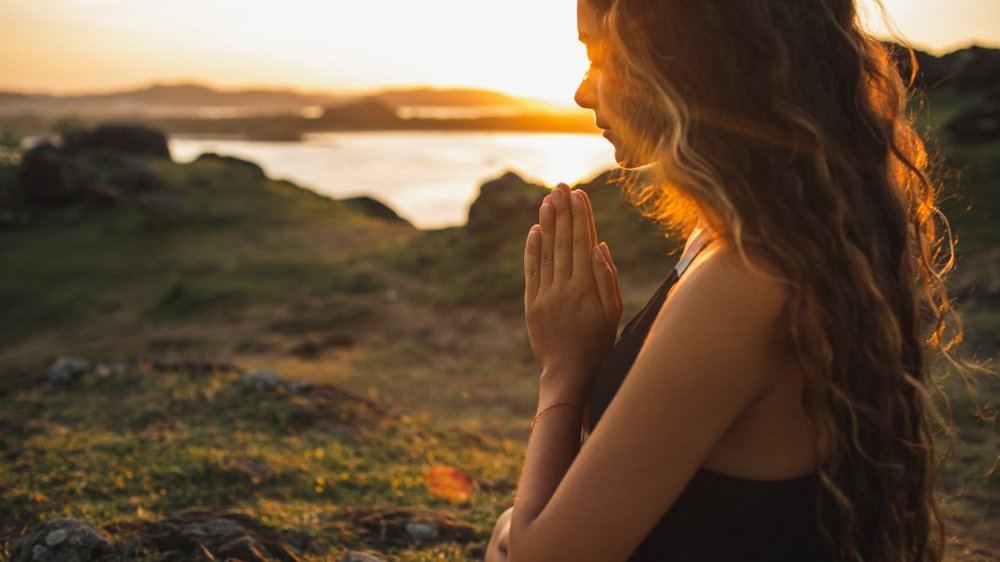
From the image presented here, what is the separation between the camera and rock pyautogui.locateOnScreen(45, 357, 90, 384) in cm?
795

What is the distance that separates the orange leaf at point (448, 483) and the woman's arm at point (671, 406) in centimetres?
371

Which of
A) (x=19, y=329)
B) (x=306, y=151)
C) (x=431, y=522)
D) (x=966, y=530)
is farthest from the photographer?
(x=306, y=151)

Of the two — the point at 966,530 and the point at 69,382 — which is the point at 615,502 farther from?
the point at 69,382

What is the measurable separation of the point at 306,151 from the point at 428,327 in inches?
1906

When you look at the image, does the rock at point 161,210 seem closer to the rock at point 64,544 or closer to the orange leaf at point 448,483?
the orange leaf at point 448,483

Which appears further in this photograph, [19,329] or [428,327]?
[19,329]

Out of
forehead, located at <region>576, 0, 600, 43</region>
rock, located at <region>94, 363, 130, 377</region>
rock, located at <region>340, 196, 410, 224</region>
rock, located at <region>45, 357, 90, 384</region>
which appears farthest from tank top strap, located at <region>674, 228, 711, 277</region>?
rock, located at <region>340, 196, 410, 224</region>

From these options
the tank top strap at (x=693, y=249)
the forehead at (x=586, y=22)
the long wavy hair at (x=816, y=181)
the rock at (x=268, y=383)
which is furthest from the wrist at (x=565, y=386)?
the rock at (x=268, y=383)

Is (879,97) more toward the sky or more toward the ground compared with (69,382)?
more toward the sky

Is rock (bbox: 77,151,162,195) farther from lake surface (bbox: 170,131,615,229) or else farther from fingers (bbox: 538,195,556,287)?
fingers (bbox: 538,195,556,287)

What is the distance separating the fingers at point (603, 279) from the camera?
6.71ft

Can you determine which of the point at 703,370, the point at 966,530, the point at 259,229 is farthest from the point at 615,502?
the point at 259,229

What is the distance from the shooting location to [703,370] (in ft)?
4.74

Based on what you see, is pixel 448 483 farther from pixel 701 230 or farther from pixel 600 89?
pixel 600 89
